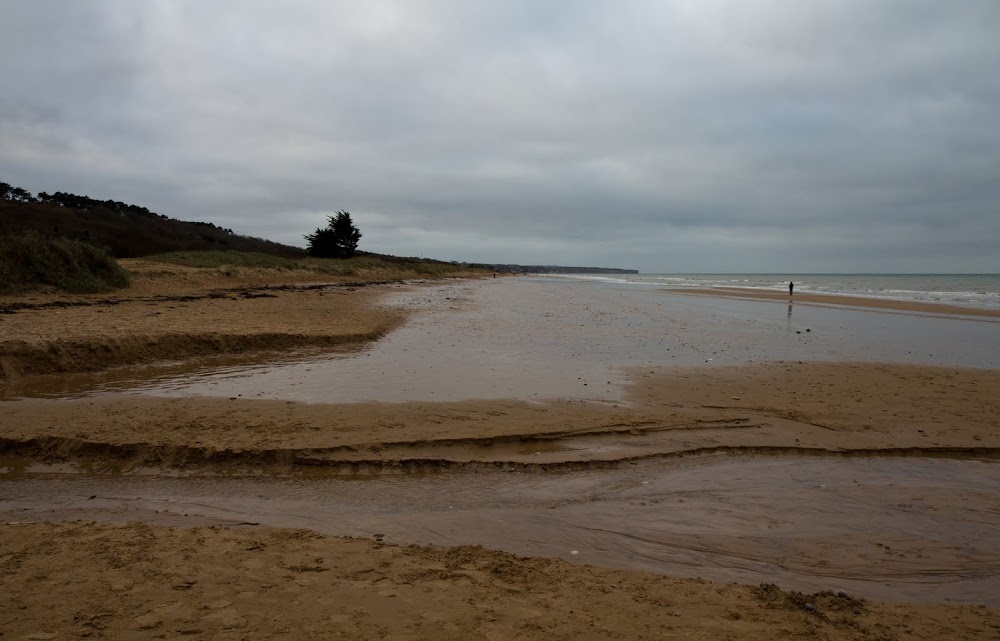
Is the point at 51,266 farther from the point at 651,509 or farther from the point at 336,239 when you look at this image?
the point at 336,239

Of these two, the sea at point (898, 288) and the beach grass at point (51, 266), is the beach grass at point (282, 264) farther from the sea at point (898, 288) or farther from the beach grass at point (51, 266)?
the sea at point (898, 288)

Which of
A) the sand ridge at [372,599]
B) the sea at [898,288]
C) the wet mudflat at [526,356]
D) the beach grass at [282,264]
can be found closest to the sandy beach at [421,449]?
the sand ridge at [372,599]

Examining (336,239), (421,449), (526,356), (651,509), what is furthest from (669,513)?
(336,239)

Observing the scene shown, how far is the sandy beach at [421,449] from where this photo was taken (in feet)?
10.1

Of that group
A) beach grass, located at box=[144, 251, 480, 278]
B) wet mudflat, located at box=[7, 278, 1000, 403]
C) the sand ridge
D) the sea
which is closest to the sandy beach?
the sand ridge

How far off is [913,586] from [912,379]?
842cm

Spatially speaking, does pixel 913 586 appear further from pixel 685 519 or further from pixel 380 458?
pixel 380 458

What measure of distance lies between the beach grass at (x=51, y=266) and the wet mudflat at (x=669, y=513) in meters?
15.6

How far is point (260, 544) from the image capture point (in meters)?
3.93

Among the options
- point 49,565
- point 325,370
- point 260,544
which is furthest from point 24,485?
point 325,370

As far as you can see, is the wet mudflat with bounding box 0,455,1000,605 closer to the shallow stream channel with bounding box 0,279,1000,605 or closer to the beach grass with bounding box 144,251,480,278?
the shallow stream channel with bounding box 0,279,1000,605

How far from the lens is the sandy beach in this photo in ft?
10.1

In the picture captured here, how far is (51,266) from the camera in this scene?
18.2 meters

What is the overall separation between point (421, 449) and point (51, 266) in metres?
18.9
